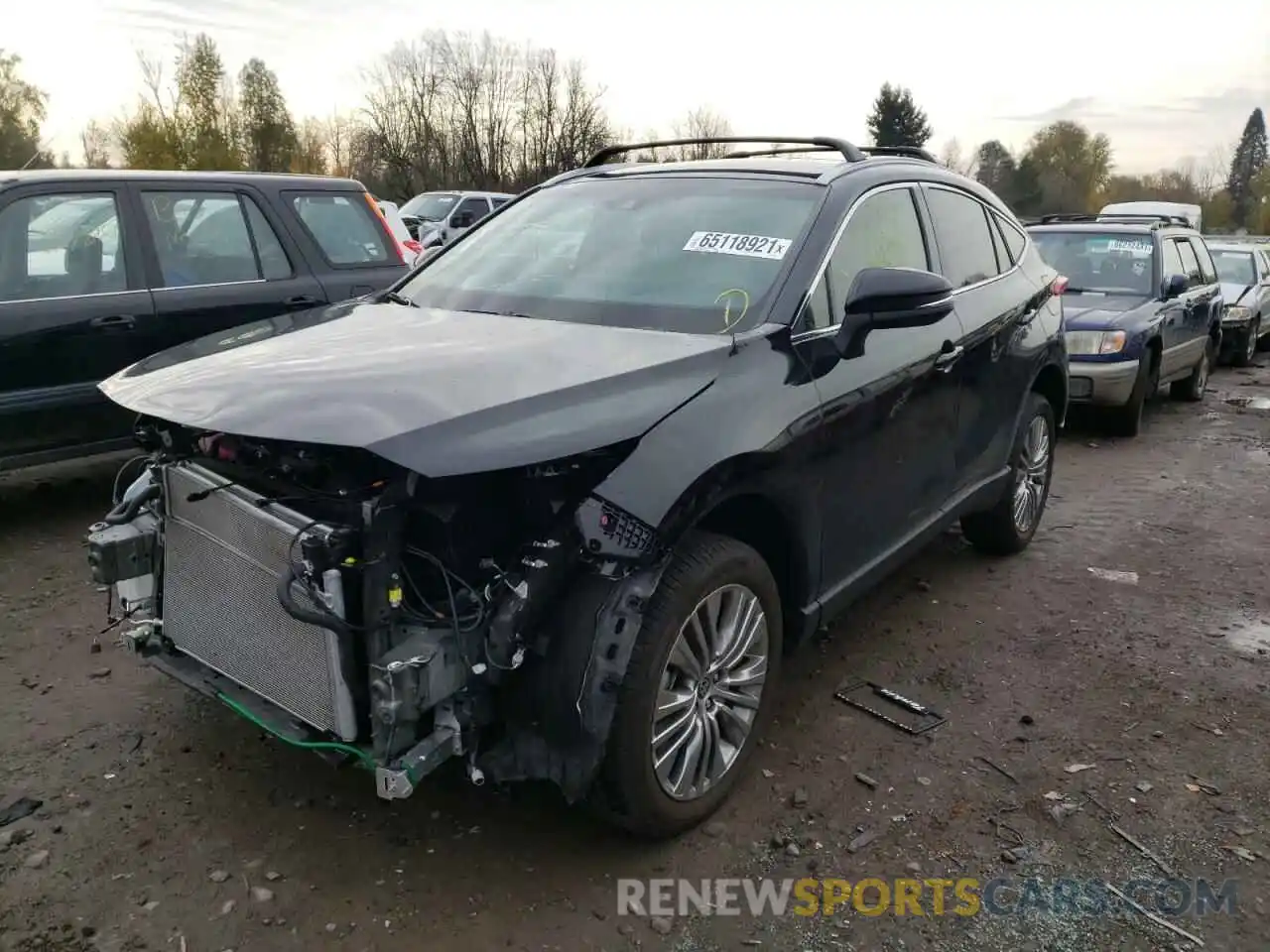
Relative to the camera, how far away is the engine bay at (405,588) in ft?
7.87

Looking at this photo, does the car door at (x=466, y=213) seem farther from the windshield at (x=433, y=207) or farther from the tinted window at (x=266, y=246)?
the tinted window at (x=266, y=246)

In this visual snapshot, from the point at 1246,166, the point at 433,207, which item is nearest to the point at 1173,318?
the point at 433,207

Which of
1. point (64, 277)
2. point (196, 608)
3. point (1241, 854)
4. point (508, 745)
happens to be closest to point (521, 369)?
point (508, 745)

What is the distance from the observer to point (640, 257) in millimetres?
3564

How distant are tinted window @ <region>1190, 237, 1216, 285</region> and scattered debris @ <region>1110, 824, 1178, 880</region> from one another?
Answer: 939 cm

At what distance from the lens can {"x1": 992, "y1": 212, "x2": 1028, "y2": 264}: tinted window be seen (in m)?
5.07

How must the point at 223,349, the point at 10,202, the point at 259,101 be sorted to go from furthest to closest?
the point at 259,101, the point at 10,202, the point at 223,349

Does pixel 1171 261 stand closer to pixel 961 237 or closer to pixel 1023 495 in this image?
pixel 1023 495

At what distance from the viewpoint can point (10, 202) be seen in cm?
517

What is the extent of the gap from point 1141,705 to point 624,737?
92.7 inches

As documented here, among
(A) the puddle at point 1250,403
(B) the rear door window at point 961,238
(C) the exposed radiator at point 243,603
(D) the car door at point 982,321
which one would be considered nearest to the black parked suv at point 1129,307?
(A) the puddle at point 1250,403

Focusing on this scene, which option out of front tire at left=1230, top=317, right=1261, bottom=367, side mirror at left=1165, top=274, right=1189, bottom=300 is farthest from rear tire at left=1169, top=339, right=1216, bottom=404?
front tire at left=1230, top=317, right=1261, bottom=367

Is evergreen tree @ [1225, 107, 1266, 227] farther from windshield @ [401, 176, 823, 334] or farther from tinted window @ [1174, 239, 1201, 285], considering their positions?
windshield @ [401, 176, 823, 334]

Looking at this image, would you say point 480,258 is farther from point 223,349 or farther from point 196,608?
point 196,608
